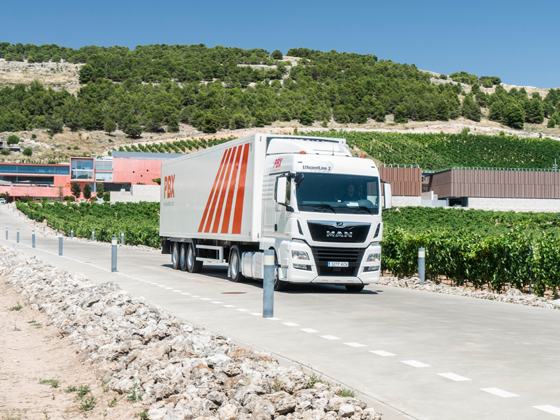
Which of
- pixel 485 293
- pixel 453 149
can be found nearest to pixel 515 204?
pixel 453 149

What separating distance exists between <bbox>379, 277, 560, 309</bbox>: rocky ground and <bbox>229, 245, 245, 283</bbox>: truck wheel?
4.94 meters

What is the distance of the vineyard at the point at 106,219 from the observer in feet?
162

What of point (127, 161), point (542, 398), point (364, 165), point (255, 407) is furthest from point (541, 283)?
point (127, 161)

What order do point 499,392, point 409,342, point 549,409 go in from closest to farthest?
point 549,409
point 499,392
point 409,342

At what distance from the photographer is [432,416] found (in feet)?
17.8

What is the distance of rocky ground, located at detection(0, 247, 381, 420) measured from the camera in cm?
561

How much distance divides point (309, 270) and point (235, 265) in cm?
425

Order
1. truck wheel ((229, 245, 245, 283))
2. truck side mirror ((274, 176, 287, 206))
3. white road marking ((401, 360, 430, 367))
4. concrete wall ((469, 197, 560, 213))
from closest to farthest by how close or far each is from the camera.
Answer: white road marking ((401, 360, 430, 367)) → truck side mirror ((274, 176, 287, 206)) → truck wheel ((229, 245, 245, 283)) → concrete wall ((469, 197, 560, 213))

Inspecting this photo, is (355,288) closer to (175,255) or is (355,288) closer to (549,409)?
(175,255)

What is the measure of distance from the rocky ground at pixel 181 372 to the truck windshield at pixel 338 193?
532 cm

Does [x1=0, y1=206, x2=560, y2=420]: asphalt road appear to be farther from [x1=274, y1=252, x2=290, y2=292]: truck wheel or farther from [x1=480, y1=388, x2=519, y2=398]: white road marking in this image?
[x1=274, y1=252, x2=290, y2=292]: truck wheel

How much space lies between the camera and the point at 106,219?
73.7 metres

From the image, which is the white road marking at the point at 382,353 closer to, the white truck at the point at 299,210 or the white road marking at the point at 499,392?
the white road marking at the point at 499,392

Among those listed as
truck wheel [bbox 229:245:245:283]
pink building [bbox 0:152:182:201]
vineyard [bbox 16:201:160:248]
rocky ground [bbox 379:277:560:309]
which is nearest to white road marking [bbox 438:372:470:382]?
rocky ground [bbox 379:277:560:309]
